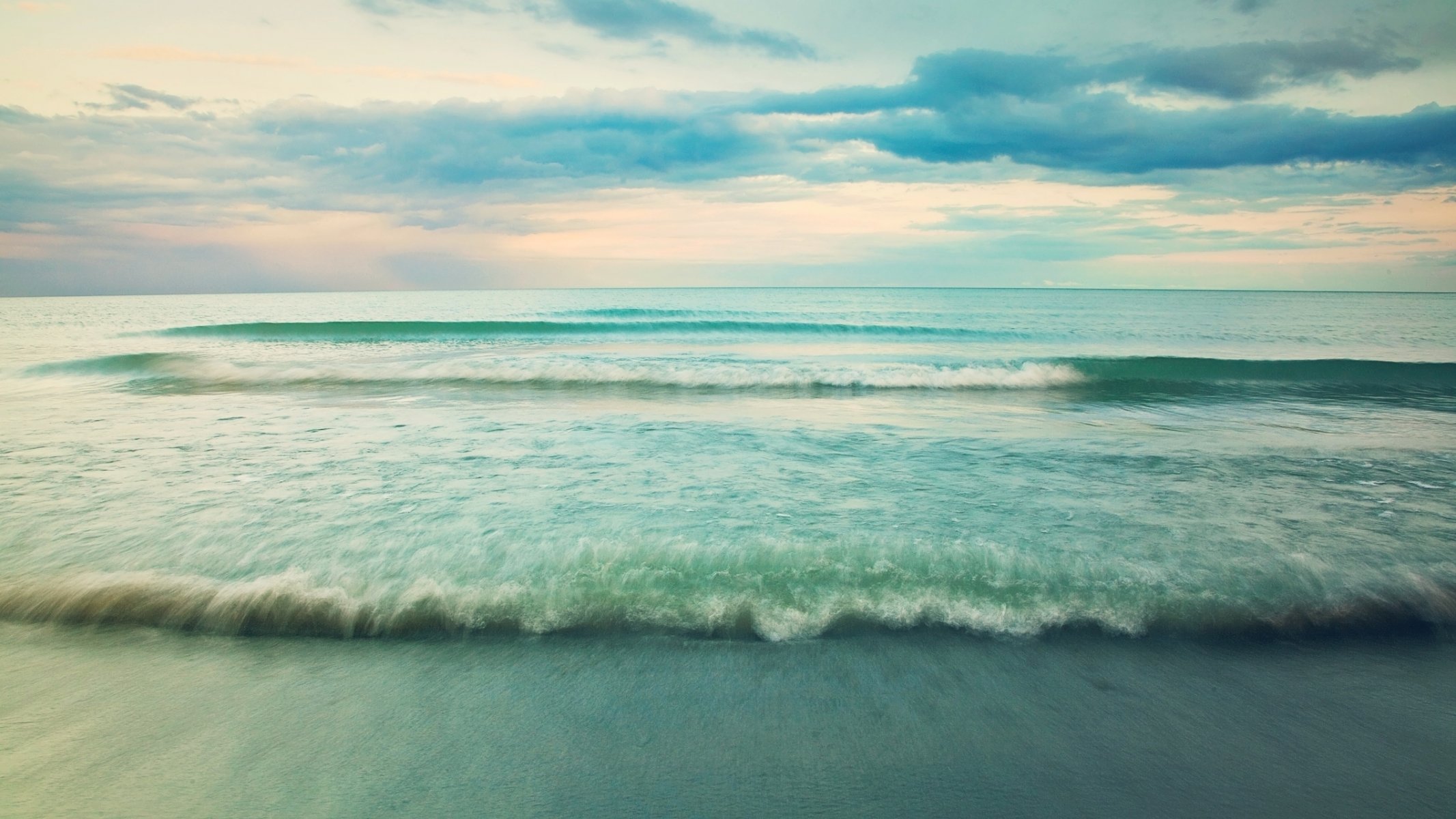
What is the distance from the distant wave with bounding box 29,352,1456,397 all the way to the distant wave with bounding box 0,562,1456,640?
9.15 m

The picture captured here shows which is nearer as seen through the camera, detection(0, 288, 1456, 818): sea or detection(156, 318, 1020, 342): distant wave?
detection(0, 288, 1456, 818): sea

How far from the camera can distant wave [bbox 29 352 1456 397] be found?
13312 millimetres

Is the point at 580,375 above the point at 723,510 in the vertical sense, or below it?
above

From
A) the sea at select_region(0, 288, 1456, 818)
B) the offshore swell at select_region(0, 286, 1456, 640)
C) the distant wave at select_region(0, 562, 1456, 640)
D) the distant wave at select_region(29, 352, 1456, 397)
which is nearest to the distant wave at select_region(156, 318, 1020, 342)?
the distant wave at select_region(29, 352, 1456, 397)

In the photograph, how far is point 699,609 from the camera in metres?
3.70

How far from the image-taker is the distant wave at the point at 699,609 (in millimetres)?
3605

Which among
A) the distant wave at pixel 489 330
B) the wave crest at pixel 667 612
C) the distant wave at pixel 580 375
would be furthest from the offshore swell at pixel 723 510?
the distant wave at pixel 489 330

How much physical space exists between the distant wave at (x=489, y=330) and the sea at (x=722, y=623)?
18.7m

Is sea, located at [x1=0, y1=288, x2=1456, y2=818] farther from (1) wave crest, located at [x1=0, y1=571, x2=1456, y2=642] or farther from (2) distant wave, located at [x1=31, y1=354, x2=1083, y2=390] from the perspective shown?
(2) distant wave, located at [x1=31, y1=354, x2=1083, y2=390]

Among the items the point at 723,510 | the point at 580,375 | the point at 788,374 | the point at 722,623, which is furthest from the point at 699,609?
the point at 580,375

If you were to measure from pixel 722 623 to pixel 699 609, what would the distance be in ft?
0.54

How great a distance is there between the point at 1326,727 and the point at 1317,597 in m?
1.29

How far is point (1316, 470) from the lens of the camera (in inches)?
251

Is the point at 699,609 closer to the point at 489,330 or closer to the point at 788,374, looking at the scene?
the point at 788,374
